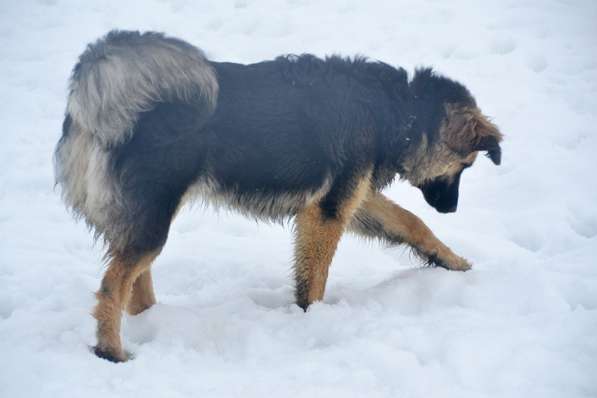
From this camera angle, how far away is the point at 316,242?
4977mm

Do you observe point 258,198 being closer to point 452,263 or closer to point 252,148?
point 252,148

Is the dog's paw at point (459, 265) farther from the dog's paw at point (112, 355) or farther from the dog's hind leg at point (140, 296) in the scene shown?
the dog's paw at point (112, 355)

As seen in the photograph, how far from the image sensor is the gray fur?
4008 millimetres

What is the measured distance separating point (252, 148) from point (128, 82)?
959mm

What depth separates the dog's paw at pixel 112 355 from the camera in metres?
3.97

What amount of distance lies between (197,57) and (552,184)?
4.10 meters

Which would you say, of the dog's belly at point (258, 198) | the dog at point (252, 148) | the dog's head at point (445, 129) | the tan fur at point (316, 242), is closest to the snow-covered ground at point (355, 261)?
the tan fur at point (316, 242)

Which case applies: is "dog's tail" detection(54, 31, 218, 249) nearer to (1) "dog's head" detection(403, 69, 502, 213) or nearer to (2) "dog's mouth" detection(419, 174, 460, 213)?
(1) "dog's head" detection(403, 69, 502, 213)

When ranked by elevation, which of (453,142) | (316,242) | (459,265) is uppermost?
(453,142)

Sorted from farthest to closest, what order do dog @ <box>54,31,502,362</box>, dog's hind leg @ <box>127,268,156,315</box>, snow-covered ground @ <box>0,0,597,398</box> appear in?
1. dog's hind leg @ <box>127,268,156,315</box>
2. dog @ <box>54,31,502,362</box>
3. snow-covered ground @ <box>0,0,597,398</box>

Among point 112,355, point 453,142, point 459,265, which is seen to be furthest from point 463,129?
point 112,355

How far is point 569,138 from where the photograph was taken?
7598mm

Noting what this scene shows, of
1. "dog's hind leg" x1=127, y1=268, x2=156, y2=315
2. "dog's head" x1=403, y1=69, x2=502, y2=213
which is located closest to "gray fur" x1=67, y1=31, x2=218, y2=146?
"dog's hind leg" x1=127, y1=268, x2=156, y2=315

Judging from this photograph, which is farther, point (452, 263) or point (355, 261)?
point (355, 261)
